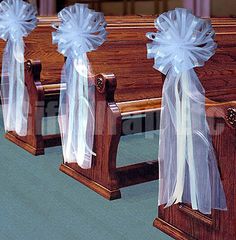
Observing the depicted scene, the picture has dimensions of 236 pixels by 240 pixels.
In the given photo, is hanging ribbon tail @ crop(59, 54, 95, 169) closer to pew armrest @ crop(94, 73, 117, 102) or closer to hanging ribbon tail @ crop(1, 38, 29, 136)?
pew armrest @ crop(94, 73, 117, 102)

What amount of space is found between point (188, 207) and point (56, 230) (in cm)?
59

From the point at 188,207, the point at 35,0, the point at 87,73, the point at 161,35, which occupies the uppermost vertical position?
the point at 35,0

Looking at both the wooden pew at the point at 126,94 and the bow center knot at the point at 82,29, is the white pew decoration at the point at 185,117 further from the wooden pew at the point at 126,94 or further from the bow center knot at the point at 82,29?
the bow center knot at the point at 82,29

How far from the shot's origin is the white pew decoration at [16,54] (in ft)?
11.1

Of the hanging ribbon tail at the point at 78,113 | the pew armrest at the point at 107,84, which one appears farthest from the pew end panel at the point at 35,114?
the pew armrest at the point at 107,84

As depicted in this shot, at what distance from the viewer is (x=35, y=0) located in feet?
29.0

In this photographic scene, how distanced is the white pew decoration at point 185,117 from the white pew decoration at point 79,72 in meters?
0.64

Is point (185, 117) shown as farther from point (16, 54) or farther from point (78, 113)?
point (16, 54)

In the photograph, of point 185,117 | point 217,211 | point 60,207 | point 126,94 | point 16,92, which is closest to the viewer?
point 217,211

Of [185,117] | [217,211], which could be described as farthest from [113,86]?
[217,211]

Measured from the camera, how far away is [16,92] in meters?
3.46

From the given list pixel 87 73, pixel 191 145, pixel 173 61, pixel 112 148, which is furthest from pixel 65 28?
pixel 191 145

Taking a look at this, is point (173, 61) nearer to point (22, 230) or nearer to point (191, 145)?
point (191, 145)

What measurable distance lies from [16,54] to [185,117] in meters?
1.64
